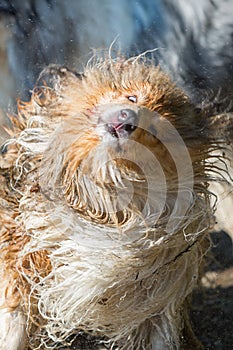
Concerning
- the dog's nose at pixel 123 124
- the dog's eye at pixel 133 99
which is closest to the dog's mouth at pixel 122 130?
the dog's nose at pixel 123 124

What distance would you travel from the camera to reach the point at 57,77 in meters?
4.57

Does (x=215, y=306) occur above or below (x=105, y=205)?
below

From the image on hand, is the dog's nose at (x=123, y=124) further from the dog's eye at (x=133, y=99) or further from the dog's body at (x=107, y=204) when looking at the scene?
the dog's eye at (x=133, y=99)

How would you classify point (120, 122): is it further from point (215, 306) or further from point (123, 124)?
point (215, 306)

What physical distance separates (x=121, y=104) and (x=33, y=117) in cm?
78

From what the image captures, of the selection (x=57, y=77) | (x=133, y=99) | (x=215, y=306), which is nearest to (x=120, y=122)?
(x=133, y=99)

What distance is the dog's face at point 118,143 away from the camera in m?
3.62

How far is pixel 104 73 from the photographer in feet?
13.9

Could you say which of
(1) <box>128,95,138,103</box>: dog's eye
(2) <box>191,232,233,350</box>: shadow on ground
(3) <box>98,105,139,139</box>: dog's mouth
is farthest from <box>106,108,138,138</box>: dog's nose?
(2) <box>191,232,233,350</box>: shadow on ground

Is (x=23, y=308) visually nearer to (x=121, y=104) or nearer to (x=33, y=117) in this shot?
(x=33, y=117)

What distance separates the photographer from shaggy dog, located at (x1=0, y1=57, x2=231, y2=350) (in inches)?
148

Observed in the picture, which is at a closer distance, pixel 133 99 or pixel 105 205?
pixel 133 99

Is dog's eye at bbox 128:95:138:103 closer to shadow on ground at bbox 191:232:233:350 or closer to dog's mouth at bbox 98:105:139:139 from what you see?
dog's mouth at bbox 98:105:139:139

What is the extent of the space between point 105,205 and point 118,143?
0.52 m
